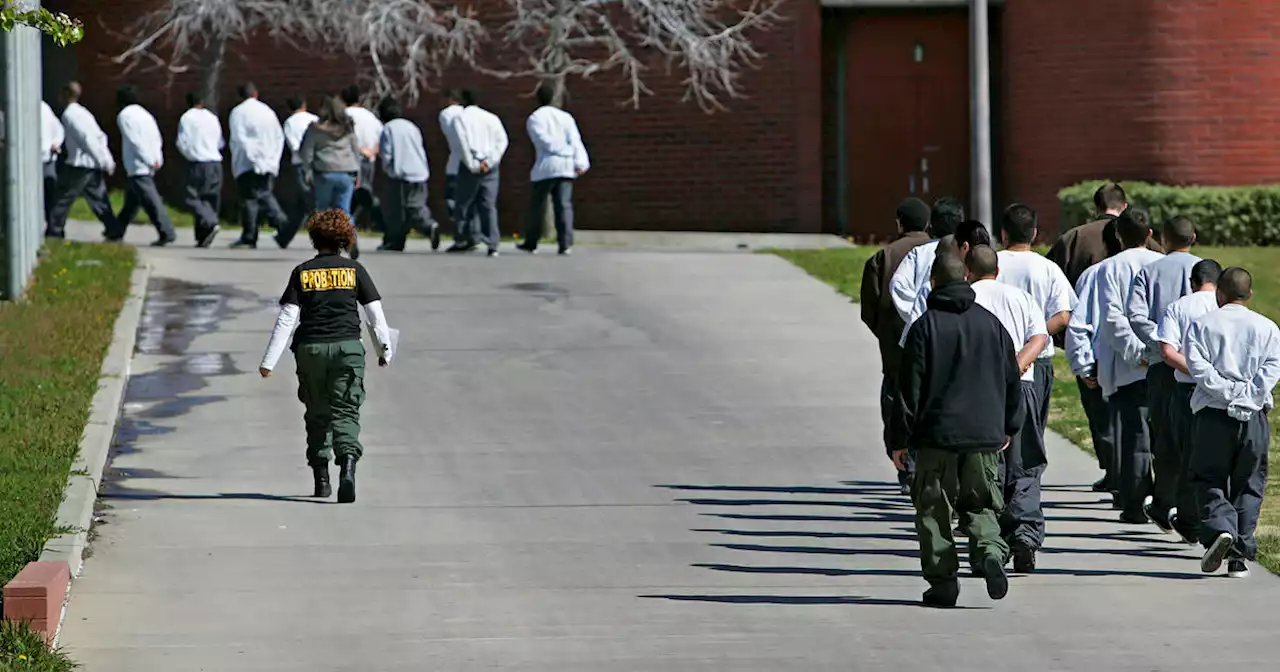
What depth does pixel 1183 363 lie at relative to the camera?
32.4 feet

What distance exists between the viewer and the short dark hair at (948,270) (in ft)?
29.6

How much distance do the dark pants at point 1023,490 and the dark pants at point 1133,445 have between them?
1.06 meters

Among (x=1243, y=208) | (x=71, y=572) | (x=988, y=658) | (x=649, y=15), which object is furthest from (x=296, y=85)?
(x=988, y=658)

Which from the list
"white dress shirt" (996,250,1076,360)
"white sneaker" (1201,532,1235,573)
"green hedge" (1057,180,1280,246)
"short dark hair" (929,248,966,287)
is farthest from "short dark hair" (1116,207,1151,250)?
"green hedge" (1057,180,1280,246)

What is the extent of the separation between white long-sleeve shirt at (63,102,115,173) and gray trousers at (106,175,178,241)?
1.44 ft

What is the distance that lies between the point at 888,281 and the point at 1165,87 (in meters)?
15.0

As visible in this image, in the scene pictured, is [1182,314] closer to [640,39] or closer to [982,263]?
[982,263]

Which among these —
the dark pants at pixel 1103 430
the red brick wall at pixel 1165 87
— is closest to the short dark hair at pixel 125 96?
the red brick wall at pixel 1165 87

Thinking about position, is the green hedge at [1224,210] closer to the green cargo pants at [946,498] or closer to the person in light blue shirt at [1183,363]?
the person in light blue shirt at [1183,363]

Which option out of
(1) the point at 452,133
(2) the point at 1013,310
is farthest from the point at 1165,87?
(2) the point at 1013,310

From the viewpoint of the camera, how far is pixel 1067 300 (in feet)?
34.2

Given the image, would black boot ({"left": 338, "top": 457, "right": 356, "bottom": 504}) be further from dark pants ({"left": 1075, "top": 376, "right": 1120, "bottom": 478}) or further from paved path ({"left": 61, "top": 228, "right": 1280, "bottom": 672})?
dark pants ({"left": 1075, "top": 376, "right": 1120, "bottom": 478})

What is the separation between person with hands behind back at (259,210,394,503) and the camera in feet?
37.6

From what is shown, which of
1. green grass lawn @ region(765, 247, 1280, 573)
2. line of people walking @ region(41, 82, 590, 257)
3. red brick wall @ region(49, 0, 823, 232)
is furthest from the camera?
red brick wall @ region(49, 0, 823, 232)
